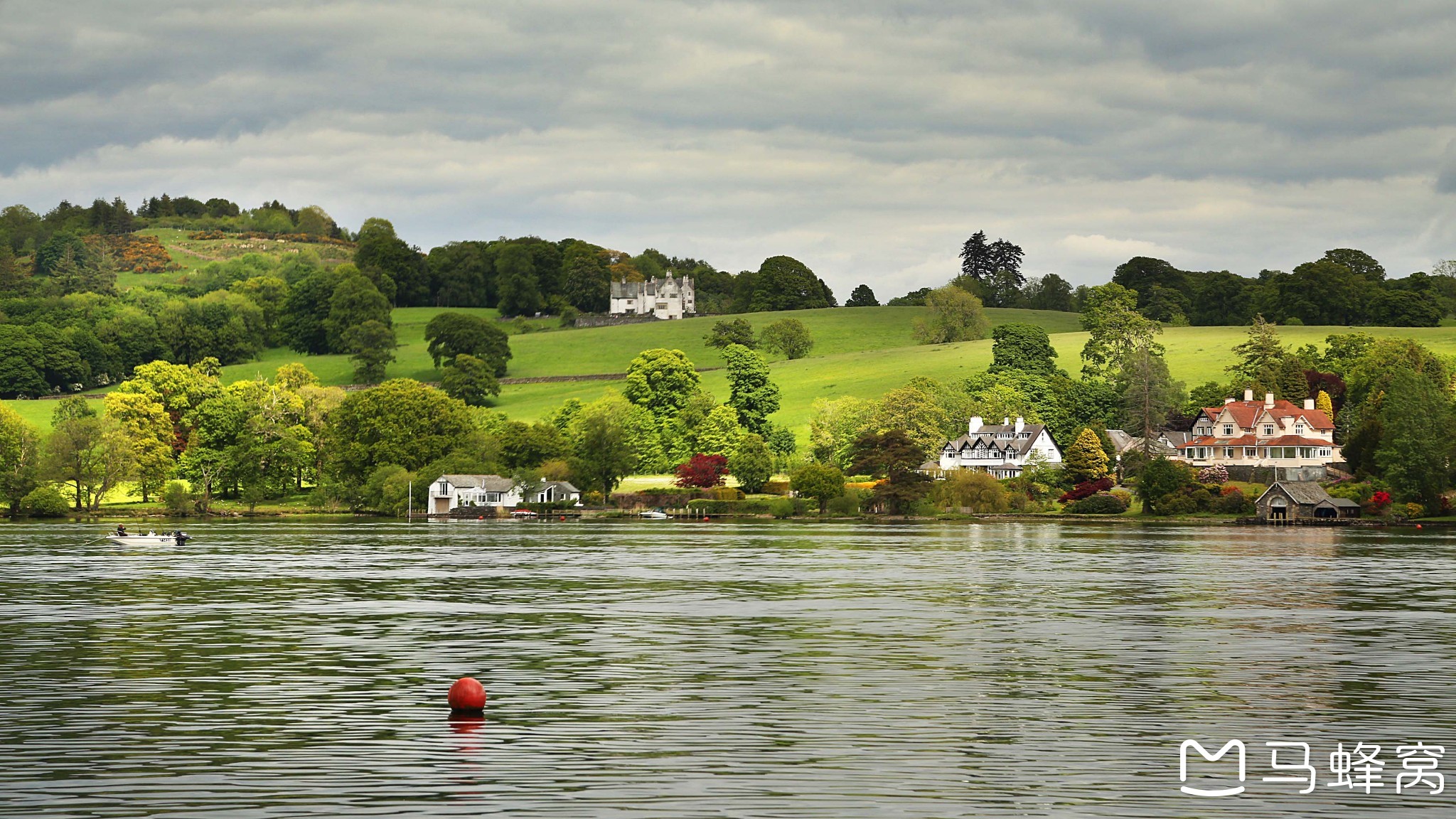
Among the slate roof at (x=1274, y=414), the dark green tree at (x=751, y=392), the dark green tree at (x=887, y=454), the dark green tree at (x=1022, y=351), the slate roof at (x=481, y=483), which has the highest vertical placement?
the dark green tree at (x=1022, y=351)

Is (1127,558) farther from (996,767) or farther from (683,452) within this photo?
(683,452)

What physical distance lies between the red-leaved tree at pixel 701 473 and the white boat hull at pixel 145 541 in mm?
65000

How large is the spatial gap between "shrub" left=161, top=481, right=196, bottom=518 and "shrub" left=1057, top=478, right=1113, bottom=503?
82.5 m

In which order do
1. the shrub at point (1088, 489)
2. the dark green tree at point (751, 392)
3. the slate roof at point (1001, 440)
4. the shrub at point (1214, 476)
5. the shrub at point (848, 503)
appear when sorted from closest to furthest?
1. the shrub at point (1088, 489)
2. the shrub at point (1214, 476)
3. the shrub at point (848, 503)
4. the slate roof at point (1001, 440)
5. the dark green tree at point (751, 392)

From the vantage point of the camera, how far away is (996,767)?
21.3 meters

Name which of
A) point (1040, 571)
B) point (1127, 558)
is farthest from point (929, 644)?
point (1127, 558)

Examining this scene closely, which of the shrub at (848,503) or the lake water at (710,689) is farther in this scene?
the shrub at (848,503)

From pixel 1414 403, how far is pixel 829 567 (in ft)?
231

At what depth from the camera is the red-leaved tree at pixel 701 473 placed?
15188 cm

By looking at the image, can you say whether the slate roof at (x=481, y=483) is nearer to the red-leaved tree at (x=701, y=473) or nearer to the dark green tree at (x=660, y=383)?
the red-leaved tree at (x=701, y=473)

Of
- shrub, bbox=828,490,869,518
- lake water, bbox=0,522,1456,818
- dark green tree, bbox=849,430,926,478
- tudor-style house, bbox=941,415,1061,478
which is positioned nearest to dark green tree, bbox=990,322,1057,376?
tudor-style house, bbox=941,415,1061,478

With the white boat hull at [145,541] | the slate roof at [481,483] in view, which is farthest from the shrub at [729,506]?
the white boat hull at [145,541]

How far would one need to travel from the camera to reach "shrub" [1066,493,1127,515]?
134 meters

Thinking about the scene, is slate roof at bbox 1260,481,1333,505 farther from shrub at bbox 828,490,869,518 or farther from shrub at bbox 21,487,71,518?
shrub at bbox 21,487,71,518
